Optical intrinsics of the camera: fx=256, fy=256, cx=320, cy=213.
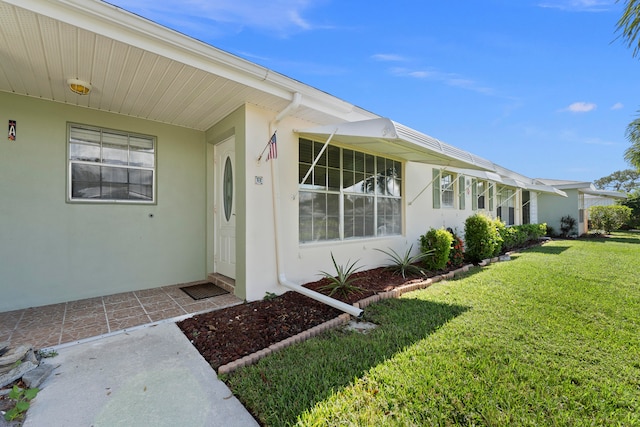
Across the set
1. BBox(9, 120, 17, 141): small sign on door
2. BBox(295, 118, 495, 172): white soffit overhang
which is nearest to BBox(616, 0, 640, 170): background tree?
BBox(295, 118, 495, 172): white soffit overhang

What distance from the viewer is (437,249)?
6.23 m

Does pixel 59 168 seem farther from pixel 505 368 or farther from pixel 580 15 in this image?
pixel 580 15

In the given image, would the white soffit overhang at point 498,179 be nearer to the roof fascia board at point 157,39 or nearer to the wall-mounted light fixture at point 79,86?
the roof fascia board at point 157,39

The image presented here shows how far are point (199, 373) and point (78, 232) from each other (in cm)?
359

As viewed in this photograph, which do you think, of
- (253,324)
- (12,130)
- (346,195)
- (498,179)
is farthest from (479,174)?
(12,130)

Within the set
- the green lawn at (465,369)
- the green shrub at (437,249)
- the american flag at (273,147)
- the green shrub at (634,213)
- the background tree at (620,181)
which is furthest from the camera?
the background tree at (620,181)

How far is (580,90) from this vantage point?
865 centimetres

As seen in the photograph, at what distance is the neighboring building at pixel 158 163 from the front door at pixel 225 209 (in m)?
0.04

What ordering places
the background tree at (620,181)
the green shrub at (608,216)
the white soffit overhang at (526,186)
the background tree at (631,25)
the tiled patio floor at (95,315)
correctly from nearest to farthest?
the background tree at (631,25) → the tiled patio floor at (95,315) → the white soffit overhang at (526,186) → the green shrub at (608,216) → the background tree at (620,181)

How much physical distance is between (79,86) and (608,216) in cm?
2428

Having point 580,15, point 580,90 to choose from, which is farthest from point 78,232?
point 580,90

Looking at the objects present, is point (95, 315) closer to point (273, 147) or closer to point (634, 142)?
point (273, 147)

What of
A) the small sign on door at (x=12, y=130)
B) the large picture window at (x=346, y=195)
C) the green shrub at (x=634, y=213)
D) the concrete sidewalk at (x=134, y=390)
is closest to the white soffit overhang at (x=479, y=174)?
the large picture window at (x=346, y=195)

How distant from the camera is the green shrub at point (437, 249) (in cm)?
622
